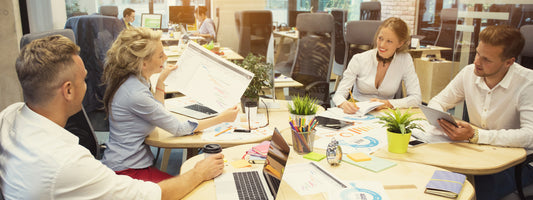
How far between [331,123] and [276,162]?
0.81 metres

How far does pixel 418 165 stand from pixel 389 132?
0.18 meters

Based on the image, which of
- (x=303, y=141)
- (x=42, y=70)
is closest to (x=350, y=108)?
(x=303, y=141)

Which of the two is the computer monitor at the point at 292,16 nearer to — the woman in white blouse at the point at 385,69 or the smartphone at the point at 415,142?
the woman in white blouse at the point at 385,69

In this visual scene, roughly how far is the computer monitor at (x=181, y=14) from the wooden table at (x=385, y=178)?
4.52m

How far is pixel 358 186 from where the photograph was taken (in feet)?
4.42

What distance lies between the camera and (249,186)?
4.47ft

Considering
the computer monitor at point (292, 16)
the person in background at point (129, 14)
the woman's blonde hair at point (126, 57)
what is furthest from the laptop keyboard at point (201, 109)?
the computer monitor at point (292, 16)

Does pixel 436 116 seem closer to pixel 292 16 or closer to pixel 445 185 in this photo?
pixel 445 185

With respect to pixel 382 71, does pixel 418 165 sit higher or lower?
lower

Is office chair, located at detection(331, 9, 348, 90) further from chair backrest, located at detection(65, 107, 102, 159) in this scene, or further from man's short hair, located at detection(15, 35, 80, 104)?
man's short hair, located at detection(15, 35, 80, 104)

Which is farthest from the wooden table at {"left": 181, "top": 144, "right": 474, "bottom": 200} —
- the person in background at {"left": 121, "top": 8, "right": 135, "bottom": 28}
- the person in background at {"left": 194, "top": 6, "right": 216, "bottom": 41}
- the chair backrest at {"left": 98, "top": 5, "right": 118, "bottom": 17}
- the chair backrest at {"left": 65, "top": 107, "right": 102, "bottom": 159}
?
the person in background at {"left": 194, "top": 6, "right": 216, "bottom": 41}

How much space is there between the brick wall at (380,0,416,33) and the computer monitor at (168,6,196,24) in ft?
13.0

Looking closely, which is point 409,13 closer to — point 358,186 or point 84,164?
point 358,186

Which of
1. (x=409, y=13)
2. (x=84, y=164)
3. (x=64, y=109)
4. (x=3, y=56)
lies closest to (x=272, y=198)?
(x=84, y=164)
